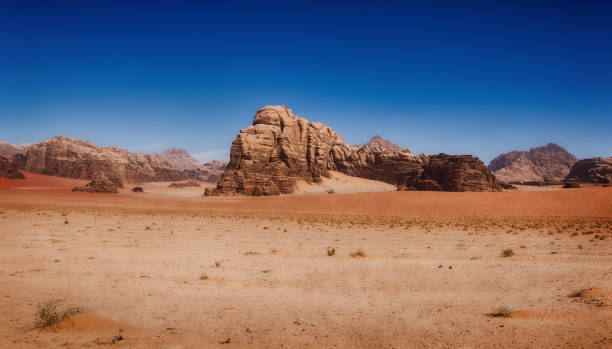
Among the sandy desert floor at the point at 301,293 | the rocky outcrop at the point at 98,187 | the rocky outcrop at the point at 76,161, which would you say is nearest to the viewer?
the sandy desert floor at the point at 301,293

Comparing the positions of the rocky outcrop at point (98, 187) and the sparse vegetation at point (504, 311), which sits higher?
the rocky outcrop at point (98, 187)

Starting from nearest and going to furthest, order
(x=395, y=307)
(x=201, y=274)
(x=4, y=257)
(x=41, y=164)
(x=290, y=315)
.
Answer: (x=290, y=315), (x=395, y=307), (x=201, y=274), (x=4, y=257), (x=41, y=164)

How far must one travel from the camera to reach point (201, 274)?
24.6 ft

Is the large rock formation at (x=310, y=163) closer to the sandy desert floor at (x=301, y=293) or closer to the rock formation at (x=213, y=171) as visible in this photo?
the sandy desert floor at (x=301, y=293)

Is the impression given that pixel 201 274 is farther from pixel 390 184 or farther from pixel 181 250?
pixel 390 184

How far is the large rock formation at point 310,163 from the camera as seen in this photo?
4566cm

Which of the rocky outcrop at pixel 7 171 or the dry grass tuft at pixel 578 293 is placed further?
the rocky outcrop at pixel 7 171

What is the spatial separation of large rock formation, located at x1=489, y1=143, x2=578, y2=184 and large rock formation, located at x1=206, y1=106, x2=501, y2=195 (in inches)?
2786

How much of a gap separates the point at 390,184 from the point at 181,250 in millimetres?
67345

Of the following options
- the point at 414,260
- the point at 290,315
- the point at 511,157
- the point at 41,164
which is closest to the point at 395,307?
the point at 290,315

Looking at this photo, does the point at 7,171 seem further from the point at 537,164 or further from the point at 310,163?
the point at 537,164

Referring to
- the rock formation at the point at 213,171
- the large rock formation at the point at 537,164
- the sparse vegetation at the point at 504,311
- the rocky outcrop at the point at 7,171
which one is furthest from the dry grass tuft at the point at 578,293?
the large rock formation at the point at 537,164

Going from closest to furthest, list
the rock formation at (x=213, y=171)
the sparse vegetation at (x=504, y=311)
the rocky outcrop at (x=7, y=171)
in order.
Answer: the sparse vegetation at (x=504, y=311)
the rocky outcrop at (x=7, y=171)
the rock formation at (x=213, y=171)

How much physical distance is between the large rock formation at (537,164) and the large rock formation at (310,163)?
70762mm
